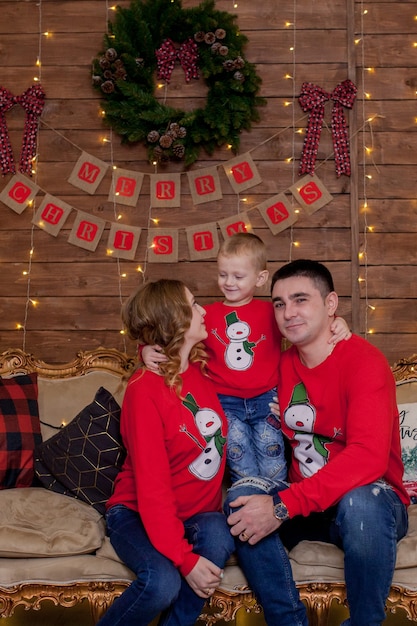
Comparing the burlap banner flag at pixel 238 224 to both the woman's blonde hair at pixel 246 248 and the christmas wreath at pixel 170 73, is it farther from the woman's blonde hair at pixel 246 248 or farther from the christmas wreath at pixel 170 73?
the woman's blonde hair at pixel 246 248

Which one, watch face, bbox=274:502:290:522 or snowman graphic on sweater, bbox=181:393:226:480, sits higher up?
snowman graphic on sweater, bbox=181:393:226:480

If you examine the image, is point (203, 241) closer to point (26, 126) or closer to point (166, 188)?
point (166, 188)

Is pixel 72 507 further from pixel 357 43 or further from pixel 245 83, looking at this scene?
pixel 357 43

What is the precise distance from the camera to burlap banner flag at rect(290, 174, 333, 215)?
327 cm

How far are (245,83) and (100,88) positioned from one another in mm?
695

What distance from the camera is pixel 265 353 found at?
2.44 m

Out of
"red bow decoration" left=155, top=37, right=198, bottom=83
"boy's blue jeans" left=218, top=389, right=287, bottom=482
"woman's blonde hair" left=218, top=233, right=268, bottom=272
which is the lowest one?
"boy's blue jeans" left=218, top=389, right=287, bottom=482

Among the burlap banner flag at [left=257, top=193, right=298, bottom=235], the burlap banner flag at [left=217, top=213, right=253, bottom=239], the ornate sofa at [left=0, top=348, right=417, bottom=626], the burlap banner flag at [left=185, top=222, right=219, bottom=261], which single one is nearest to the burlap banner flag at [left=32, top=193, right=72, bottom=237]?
the burlap banner flag at [left=185, top=222, right=219, bottom=261]

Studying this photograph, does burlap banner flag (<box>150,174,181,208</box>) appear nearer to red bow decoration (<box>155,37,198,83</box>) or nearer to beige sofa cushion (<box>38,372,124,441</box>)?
red bow decoration (<box>155,37,198,83</box>)

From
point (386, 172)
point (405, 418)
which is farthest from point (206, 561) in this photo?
point (386, 172)

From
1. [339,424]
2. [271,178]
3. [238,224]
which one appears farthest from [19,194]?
[339,424]

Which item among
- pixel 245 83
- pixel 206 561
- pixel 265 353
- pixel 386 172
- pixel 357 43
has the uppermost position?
pixel 357 43

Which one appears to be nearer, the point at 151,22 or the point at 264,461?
the point at 264,461

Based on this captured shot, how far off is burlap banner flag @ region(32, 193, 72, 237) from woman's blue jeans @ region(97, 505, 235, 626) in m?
1.69
